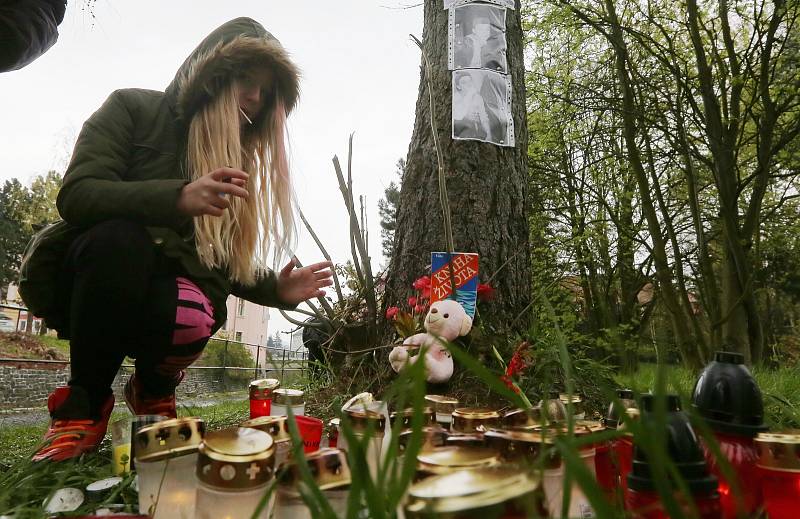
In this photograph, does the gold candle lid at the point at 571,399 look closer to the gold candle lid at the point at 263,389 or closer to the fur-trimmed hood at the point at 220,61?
the gold candle lid at the point at 263,389

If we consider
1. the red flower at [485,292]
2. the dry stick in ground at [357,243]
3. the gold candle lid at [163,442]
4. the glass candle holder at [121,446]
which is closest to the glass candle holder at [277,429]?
the gold candle lid at [163,442]

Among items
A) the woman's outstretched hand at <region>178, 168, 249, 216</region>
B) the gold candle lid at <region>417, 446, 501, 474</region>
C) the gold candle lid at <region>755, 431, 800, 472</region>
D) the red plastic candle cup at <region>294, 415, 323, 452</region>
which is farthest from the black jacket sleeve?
the gold candle lid at <region>755, 431, 800, 472</region>

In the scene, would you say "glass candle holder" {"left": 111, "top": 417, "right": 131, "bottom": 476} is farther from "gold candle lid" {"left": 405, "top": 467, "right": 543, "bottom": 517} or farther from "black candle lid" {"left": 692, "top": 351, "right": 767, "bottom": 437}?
"black candle lid" {"left": 692, "top": 351, "right": 767, "bottom": 437}

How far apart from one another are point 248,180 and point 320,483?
168 centimetres

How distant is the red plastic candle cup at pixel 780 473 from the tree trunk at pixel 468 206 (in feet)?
5.38

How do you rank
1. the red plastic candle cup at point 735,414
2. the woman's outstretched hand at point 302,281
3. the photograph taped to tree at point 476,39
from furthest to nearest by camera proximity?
the photograph taped to tree at point 476,39, the woman's outstretched hand at point 302,281, the red plastic candle cup at point 735,414

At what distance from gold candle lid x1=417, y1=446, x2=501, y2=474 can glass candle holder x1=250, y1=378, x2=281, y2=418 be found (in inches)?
44.8

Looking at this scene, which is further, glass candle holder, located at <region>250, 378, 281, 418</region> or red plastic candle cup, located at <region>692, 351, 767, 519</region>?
glass candle holder, located at <region>250, 378, 281, 418</region>

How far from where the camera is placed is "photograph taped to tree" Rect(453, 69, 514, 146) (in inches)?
105

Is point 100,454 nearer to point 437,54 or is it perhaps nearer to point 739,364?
point 739,364

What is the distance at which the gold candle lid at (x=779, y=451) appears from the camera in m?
0.63

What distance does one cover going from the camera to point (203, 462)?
2.03ft

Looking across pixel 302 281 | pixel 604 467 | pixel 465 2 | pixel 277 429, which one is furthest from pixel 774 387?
pixel 277 429

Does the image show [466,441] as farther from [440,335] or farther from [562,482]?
[440,335]
